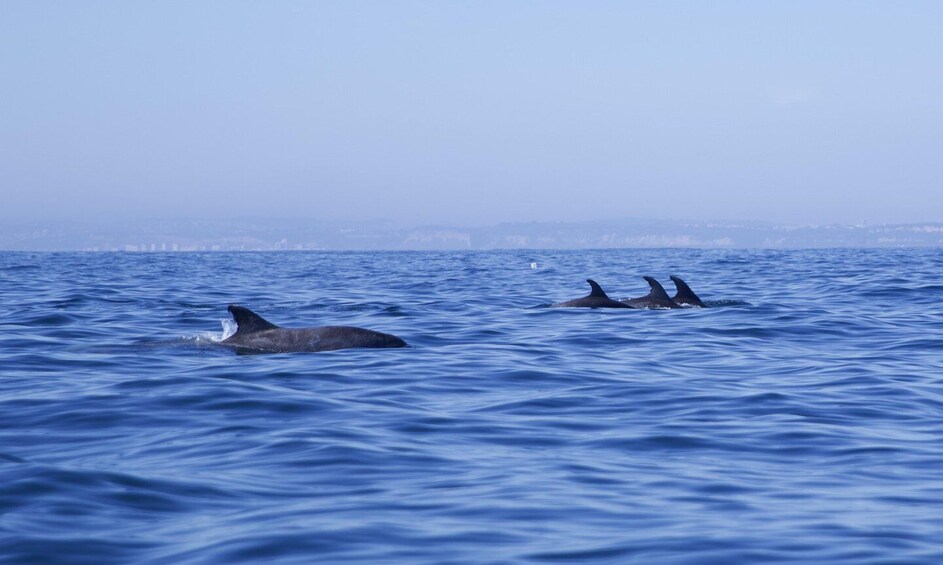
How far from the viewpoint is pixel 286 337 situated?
16.9 metres

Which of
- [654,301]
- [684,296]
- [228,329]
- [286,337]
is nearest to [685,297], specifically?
[684,296]

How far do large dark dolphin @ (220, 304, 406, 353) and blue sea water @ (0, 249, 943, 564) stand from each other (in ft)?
1.12

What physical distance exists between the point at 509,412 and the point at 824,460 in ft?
10.6

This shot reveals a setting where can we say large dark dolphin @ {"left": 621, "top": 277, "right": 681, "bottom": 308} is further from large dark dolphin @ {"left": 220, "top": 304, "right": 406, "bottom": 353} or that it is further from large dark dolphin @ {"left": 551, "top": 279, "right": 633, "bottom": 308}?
large dark dolphin @ {"left": 220, "top": 304, "right": 406, "bottom": 353}

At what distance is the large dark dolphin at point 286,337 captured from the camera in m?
16.7

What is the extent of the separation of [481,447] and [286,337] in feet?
23.8

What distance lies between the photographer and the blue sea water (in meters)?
7.12

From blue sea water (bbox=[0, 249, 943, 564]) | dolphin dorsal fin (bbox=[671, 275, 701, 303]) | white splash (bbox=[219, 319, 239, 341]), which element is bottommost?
blue sea water (bbox=[0, 249, 943, 564])

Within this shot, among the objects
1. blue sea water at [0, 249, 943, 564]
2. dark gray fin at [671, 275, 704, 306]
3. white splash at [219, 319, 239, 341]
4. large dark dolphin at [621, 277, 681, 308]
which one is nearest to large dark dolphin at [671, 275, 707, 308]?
dark gray fin at [671, 275, 704, 306]

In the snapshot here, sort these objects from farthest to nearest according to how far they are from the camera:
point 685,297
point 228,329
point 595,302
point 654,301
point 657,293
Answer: point 685,297, point 657,293, point 654,301, point 595,302, point 228,329

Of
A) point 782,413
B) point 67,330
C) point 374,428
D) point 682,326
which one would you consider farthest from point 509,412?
point 67,330

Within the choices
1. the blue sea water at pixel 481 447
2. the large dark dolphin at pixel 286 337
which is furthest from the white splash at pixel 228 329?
the large dark dolphin at pixel 286 337

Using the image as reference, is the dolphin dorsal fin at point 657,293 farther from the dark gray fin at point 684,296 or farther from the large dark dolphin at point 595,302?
the large dark dolphin at point 595,302

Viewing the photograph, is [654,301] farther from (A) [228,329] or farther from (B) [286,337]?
(B) [286,337]
